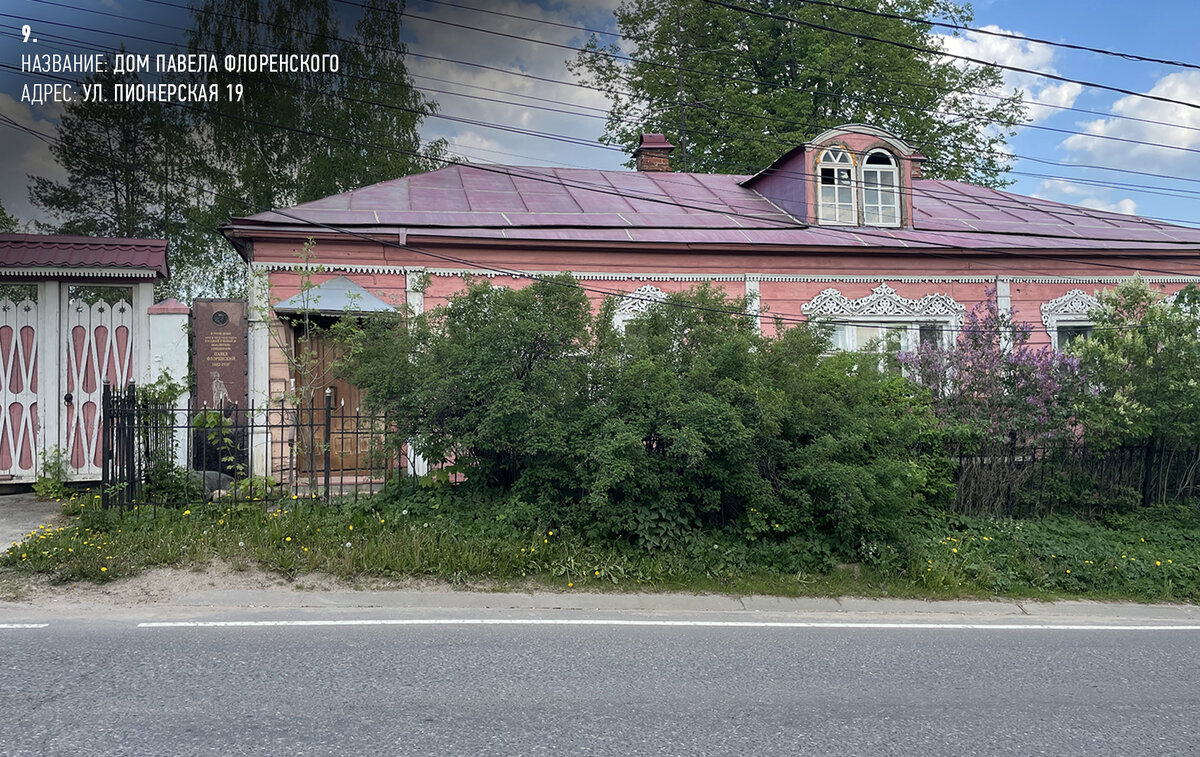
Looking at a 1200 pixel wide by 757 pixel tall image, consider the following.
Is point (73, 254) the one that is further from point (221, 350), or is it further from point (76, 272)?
point (221, 350)

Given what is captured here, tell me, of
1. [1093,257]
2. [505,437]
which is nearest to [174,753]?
[505,437]

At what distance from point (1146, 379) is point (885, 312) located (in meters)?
4.64

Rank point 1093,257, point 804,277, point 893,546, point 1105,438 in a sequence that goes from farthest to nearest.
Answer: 1. point 1093,257
2. point 804,277
3. point 1105,438
4. point 893,546

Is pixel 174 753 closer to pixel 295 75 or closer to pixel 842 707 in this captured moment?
pixel 842 707

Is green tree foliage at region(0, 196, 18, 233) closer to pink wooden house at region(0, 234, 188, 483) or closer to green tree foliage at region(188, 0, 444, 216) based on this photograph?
green tree foliage at region(188, 0, 444, 216)

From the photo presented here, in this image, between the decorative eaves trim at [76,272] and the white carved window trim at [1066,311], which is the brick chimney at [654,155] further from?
the decorative eaves trim at [76,272]

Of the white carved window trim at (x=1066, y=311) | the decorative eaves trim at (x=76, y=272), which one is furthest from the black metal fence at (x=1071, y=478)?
the decorative eaves trim at (x=76, y=272)

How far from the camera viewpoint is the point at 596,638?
5.83 meters

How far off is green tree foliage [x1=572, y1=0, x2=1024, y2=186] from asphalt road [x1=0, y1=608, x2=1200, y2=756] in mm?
20257

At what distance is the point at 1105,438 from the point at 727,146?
17596mm

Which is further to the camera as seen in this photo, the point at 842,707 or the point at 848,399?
the point at 848,399

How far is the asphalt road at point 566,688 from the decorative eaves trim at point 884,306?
8.06m

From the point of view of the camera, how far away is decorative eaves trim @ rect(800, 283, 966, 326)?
13852mm

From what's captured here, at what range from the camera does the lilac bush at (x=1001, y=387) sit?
9789 millimetres
